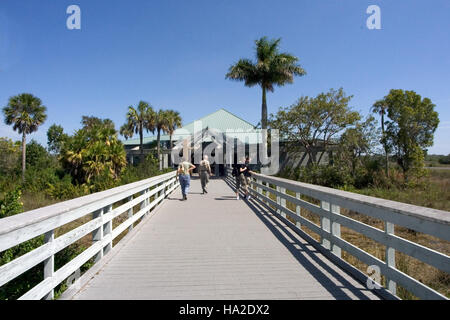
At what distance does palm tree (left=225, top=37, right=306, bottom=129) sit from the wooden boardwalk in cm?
2189

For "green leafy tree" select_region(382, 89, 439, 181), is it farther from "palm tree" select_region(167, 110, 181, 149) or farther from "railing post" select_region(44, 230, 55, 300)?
"railing post" select_region(44, 230, 55, 300)

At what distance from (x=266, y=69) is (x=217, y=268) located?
82.8 feet

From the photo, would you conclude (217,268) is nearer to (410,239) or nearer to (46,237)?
(46,237)

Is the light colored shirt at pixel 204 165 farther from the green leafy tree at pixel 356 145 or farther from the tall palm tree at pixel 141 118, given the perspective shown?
the tall palm tree at pixel 141 118

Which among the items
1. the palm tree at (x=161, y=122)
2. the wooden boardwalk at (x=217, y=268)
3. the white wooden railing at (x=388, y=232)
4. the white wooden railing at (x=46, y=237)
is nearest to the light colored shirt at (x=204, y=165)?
the wooden boardwalk at (x=217, y=268)

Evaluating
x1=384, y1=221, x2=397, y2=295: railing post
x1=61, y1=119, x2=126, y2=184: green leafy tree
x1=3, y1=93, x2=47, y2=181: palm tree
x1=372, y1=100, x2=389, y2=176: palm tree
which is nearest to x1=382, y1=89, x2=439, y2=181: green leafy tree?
x1=372, y1=100, x2=389, y2=176: palm tree

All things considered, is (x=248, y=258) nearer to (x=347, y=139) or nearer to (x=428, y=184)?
(x=347, y=139)

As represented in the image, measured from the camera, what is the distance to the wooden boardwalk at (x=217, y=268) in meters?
3.42

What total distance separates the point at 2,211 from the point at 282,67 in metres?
25.5

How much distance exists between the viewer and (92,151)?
19656mm

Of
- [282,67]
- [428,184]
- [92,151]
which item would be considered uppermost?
[282,67]
